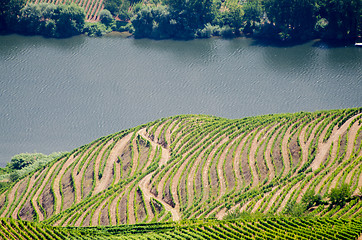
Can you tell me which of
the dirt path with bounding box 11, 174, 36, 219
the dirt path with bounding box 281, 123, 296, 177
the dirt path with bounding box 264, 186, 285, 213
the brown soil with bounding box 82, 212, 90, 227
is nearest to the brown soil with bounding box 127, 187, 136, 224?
the brown soil with bounding box 82, 212, 90, 227

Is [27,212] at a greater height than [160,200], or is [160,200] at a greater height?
[160,200]

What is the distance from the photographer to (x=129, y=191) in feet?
255

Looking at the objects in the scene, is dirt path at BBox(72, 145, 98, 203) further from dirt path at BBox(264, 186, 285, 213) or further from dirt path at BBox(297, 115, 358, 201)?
dirt path at BBox(297, 115, 358, 201)

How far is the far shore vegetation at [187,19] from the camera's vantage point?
13262 cm

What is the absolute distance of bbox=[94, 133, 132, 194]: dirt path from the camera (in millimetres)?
82000

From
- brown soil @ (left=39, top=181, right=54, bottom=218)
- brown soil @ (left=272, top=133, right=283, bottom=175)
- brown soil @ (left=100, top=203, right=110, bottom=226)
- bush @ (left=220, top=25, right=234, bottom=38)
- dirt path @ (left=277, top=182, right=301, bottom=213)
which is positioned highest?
bush @ (left=220, top=25, right=234, bottom=38)

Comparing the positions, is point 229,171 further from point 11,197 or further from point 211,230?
point 11,197

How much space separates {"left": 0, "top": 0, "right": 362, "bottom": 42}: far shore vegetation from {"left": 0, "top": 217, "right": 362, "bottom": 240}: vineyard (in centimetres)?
7991

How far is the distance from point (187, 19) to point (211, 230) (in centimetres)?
8727

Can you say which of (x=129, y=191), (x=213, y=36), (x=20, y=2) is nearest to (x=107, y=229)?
(x=129, y=191)

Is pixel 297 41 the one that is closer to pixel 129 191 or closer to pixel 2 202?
pixel 129 191

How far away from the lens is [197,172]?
79.4 meters

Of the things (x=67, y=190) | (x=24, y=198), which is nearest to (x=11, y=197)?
(x=24, y=198)

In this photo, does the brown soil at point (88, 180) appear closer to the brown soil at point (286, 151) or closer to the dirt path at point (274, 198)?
the dirt path at point (274, 198)
